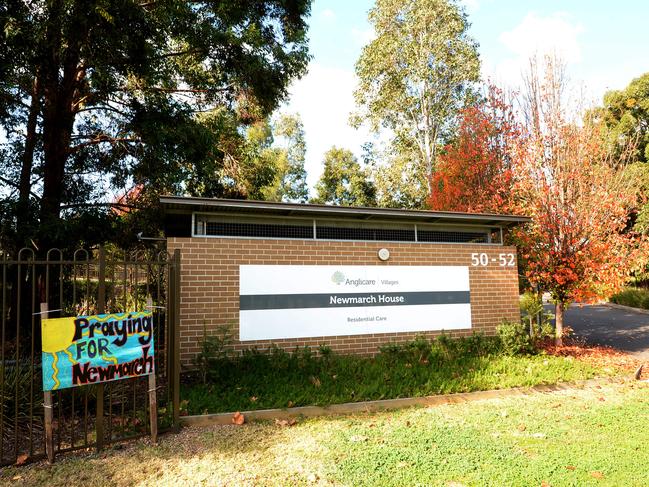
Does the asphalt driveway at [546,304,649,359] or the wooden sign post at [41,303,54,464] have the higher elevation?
the wooden sign post at [41,303,54,464]

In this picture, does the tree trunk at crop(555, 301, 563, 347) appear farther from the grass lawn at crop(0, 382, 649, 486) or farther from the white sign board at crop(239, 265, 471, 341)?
the grass lawn at crop(0, 382, 649, 486)

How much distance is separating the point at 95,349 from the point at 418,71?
75.1ft

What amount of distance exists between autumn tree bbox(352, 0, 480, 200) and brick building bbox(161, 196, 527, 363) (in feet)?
50.2

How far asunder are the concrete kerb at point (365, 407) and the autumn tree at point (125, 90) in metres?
5.79

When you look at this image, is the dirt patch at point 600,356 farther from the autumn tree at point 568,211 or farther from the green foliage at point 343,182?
the green foliage at point 343,182

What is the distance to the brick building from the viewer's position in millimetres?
7492

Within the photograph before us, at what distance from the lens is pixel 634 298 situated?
69.7 ft

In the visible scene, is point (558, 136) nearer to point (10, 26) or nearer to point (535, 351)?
point (535, 351)

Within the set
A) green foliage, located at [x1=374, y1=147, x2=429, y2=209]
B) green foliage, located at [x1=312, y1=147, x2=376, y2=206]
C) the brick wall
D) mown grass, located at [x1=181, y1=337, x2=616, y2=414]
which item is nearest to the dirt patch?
mown grass, located at [x1=181, y1=337, x2=616, y2=414]

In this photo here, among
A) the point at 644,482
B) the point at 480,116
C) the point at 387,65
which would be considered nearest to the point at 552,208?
the point at 644,482

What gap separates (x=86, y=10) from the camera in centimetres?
779

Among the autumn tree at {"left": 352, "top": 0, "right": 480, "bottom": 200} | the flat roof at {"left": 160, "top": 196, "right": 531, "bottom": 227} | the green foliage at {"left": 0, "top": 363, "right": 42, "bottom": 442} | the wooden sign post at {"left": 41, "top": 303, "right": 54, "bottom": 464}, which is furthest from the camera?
the autumn tree at {"left": 352, "top": 0, "right": 480, "bottom": 200}

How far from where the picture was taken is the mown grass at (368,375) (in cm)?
579

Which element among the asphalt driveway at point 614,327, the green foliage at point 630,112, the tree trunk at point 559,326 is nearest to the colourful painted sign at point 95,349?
the tree trunk at point 559,326
